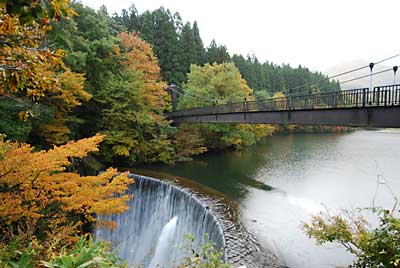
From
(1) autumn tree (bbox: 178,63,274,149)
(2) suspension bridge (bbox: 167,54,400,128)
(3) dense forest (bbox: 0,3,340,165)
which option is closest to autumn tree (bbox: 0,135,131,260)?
(3) dense forest (bbox: 0,3,340,165)

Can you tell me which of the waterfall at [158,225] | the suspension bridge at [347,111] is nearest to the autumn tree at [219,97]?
the suspension bridge at [347,111]

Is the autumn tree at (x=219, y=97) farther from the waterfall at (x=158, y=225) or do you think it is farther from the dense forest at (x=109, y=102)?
the waterfall at (x=158, y=225)

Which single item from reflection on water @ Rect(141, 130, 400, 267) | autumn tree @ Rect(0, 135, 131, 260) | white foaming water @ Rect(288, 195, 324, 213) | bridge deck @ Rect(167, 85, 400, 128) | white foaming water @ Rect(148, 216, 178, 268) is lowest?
white foaming water @ Rect(148, 216, 178, 268)

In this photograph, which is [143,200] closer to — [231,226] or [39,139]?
[231,226]

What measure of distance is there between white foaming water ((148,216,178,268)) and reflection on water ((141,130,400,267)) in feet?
8.56

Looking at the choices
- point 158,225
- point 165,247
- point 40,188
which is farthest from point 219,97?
point 40,188

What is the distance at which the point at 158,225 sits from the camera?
33.0 ft

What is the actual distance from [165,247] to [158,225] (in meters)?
1.18

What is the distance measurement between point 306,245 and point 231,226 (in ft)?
7.66

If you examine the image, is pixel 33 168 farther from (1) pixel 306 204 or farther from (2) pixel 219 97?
(2) pixel 219 97

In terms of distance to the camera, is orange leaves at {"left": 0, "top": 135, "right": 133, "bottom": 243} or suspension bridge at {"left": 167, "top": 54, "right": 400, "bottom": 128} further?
suspension bridge at {"left": 167, "top": 54, "right": 400, "bottom": 128}

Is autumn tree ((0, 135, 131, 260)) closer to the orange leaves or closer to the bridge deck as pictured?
the orange leaves

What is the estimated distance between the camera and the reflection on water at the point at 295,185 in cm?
799

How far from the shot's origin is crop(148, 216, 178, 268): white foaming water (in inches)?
344
